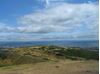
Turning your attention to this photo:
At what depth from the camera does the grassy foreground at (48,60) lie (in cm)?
185

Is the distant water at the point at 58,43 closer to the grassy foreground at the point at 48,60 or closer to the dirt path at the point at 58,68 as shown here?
the grassy foreground at the point at 48,60

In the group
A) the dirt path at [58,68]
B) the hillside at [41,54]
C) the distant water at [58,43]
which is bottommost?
the dirt path at [58,68]

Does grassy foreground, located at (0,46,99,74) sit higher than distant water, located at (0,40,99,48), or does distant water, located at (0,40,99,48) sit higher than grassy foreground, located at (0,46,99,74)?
distant water, located at (0,40,99,48)

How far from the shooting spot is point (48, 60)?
1896 mm

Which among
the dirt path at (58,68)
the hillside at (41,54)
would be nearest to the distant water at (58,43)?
the hillside at (41,54)

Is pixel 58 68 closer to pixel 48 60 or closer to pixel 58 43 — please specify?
pixel 48 60

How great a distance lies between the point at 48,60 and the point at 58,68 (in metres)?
0.11

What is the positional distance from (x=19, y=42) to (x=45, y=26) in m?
0.25

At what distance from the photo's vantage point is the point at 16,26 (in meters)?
1.85

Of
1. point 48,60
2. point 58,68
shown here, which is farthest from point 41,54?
point 58,68

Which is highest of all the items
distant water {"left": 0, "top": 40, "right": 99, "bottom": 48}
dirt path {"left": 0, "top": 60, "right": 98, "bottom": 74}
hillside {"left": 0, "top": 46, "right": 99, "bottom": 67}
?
distant water {"left": 0, "top": 40, "right": 99, "bottom": 48}

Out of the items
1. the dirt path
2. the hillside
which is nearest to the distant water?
the hillside

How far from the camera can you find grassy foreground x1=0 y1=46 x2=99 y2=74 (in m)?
1.85

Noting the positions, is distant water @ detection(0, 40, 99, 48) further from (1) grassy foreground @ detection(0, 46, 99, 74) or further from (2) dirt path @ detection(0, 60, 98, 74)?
(2) dirt path @ detection(0, 60, 98, 74)
